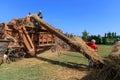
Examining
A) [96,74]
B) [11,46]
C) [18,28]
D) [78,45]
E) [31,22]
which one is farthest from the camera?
[31,22]

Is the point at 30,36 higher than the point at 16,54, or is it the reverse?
the point at 30,36

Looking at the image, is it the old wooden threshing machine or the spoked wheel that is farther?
the spoked wheel

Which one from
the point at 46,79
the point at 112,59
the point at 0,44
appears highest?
the point at 0,44

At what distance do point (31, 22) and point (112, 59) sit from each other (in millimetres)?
7913

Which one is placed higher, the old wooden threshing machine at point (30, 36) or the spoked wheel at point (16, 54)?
the old wooden threshing machine at point (30, 36)

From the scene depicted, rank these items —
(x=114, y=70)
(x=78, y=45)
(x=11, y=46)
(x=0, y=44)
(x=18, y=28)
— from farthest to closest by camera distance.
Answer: (x=18, y=28), (x=11, y=46), (x=78, y=45), (x=0, y=44), (x=114, y=70)

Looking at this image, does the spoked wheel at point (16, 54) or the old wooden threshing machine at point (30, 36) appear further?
the spoked wheel at point (16, 54)

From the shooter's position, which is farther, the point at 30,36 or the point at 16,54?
the point at 30,36

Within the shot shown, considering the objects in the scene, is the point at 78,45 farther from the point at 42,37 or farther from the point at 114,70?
the point at 42,37

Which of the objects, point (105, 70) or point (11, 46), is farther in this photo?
point (11, 46)

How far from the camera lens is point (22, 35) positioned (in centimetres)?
1241

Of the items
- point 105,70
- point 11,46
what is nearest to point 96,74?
point 105,70

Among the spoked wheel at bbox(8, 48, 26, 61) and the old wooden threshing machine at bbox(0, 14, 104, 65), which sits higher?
the old wooden threshing machine at bbox(0, 14, 104, 65)

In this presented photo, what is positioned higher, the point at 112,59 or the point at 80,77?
the point at 112,59
